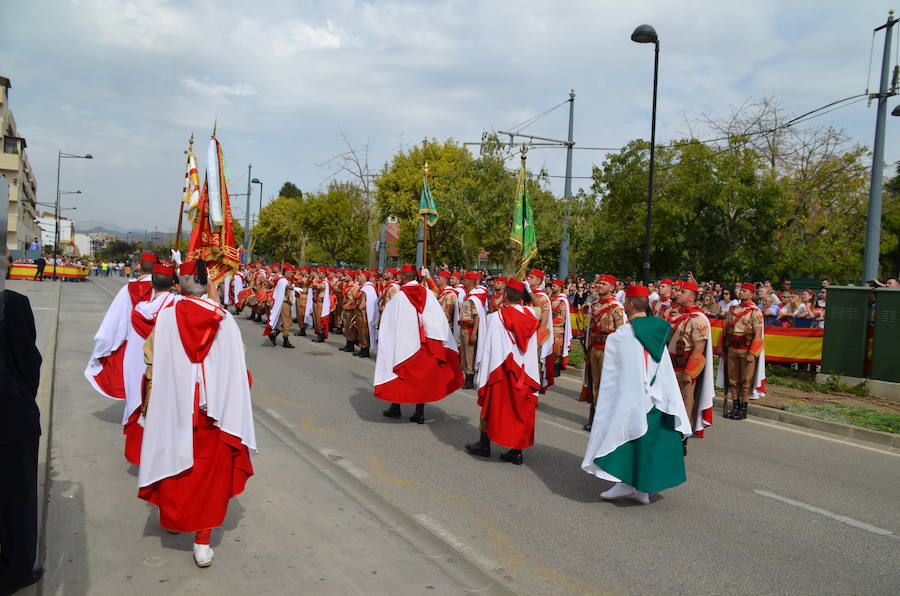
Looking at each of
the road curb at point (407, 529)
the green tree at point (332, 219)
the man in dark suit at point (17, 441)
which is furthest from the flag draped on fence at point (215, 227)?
the green tree at point (332, 219)

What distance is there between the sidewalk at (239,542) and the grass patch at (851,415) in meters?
7.38

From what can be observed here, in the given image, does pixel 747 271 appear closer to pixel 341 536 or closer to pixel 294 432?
pixel 294 432

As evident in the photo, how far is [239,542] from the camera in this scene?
449 centimetres

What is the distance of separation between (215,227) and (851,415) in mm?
8887

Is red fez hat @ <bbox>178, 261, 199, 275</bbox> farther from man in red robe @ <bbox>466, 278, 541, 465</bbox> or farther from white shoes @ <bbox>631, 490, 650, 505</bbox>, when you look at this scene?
white shoes @ <bbox>631, 490, 650, 505</bbox>

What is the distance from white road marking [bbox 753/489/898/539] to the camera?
17.6ft

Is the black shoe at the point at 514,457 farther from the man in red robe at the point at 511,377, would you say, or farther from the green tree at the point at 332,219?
the green tree at the point at 332,219

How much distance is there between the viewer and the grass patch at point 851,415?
29.8ft

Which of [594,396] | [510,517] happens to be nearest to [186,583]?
[510,517]

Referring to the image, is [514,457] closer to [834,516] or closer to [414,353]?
[414,353]

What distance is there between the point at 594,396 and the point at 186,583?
546cm

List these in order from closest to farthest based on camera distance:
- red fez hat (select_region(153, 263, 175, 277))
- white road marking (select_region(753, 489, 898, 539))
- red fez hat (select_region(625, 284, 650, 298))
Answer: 1. white road marking (select_region(753, 489, 898, 539))
2. red fez hat (select_region(153, 263, 175, 277))
3. red fez hat (select_region(625, 284, 650, 298))

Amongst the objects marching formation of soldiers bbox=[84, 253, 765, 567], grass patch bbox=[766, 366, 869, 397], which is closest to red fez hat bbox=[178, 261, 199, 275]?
marching formation of soldiers bbox=[84, 253, 765, 567]

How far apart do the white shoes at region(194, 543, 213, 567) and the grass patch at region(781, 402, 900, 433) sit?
8.57 meters
